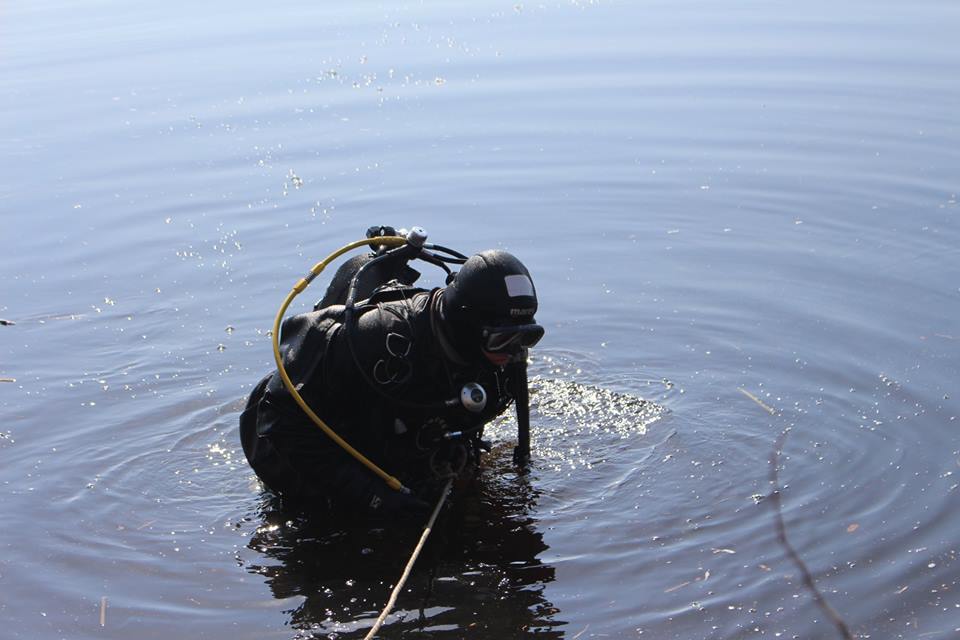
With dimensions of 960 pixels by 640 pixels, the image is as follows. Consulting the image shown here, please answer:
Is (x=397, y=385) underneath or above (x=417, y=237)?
underneath

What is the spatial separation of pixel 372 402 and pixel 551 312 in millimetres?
2508

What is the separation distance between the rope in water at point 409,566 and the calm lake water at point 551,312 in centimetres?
9

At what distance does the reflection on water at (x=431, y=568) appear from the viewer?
14.1 feet

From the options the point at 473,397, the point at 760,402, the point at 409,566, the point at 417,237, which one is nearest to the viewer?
the point at 409,566

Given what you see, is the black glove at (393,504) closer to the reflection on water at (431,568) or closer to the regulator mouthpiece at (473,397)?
the reflection on water at (431,568)

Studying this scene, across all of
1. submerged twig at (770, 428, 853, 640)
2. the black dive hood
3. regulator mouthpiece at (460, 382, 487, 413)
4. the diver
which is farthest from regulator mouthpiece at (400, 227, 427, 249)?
submerged twig at (770, 428, 853, 640)

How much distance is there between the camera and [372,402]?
4598 millimetres

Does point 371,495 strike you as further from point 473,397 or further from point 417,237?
point 417,237

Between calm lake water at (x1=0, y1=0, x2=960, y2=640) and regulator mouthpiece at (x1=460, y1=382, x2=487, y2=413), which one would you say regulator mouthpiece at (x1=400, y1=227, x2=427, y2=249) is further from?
calm lake water at (x1=0, y1=0, x2=960, y2=640)

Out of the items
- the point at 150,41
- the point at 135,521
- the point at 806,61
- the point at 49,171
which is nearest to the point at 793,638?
the point at 135,521

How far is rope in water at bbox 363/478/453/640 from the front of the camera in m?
4.05

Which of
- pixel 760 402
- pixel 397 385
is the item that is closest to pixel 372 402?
pixel 397 385

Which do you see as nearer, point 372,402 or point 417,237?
point 372,402

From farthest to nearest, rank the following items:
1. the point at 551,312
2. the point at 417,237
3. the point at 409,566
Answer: the point at 551,312
the point at 417,237
the point at 409,566
